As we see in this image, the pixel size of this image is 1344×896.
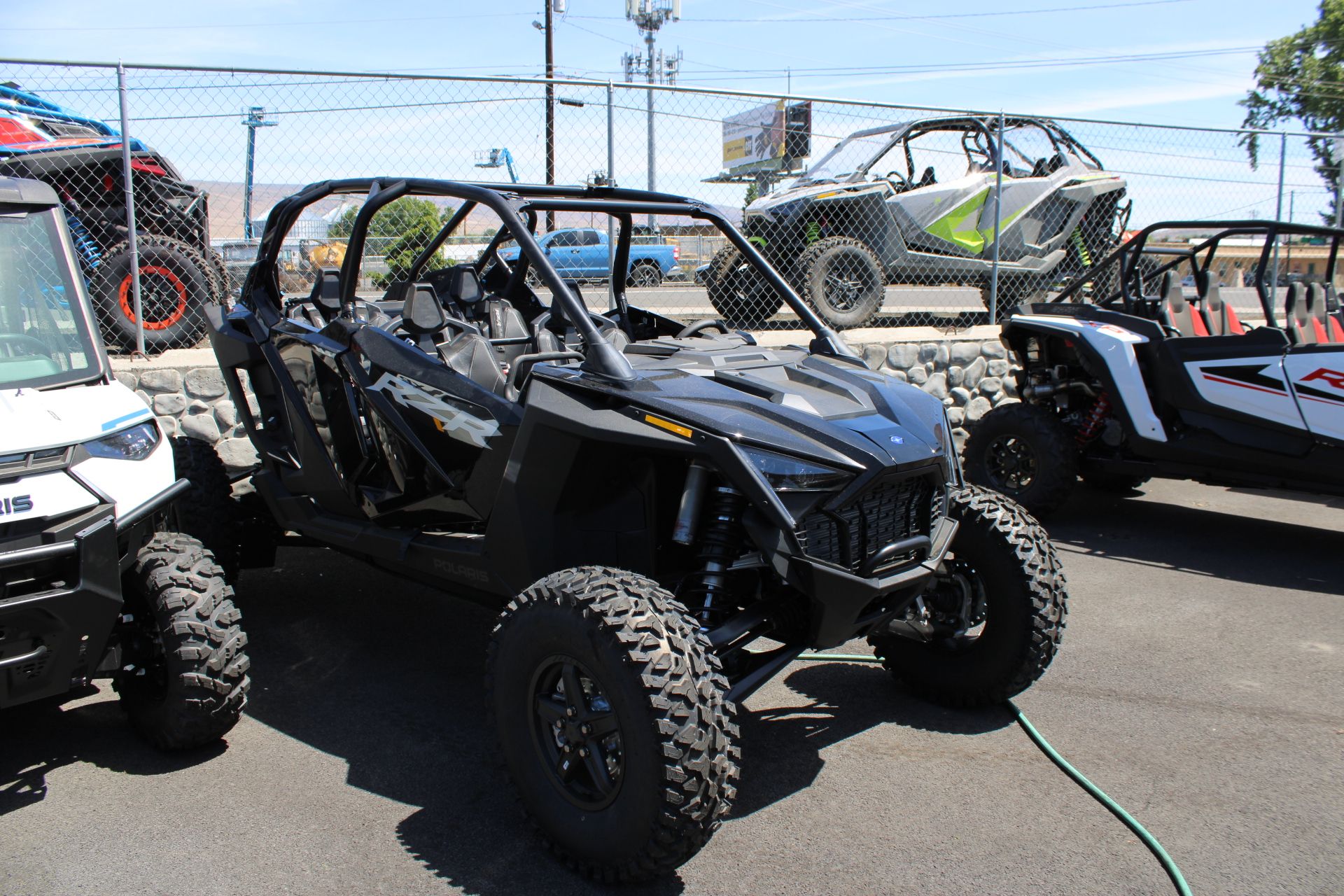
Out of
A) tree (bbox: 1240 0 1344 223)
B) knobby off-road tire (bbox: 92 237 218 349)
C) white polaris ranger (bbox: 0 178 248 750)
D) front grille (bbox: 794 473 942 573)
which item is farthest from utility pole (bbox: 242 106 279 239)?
tree (bbox: 1240 0 1344 223)

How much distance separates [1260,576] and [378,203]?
4975 millimetres

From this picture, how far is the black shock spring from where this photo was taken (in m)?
3.25

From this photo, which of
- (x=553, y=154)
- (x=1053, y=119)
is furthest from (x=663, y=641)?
(x=1053, y=119)

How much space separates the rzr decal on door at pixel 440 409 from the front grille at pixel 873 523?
3.85 ft

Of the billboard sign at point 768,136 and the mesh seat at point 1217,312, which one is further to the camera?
the billboard sign at point 768,136

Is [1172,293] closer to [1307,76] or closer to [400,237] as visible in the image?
[400,237]

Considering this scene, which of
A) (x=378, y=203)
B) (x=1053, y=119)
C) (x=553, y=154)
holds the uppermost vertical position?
(x=1053, y=119)

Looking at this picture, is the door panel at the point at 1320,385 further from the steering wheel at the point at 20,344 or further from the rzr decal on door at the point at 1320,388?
the steering wheel at the point at 20,344

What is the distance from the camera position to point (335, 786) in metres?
3.46

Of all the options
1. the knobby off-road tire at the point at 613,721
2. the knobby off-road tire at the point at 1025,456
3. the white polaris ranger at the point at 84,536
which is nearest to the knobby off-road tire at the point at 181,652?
the white polaris ranger at the point at 84,536

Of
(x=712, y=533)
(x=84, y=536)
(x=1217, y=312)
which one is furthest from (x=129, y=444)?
(x=1217, y=312)

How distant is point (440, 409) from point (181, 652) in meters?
1.17

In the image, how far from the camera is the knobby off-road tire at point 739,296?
27.6 ft

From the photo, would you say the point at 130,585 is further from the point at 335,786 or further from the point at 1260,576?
the point at 1260,576
